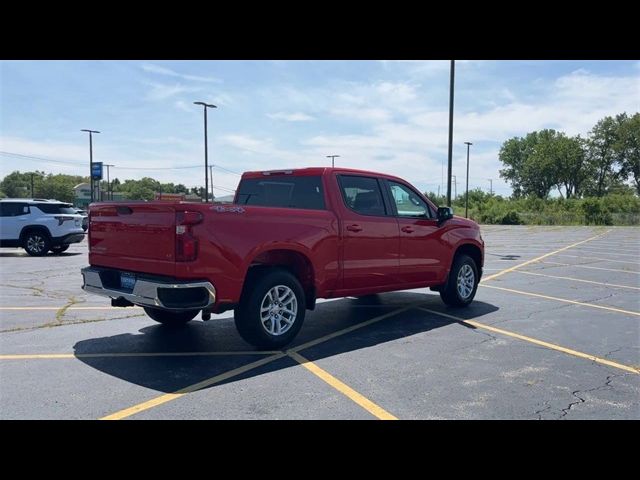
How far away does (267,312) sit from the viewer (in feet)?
17.7

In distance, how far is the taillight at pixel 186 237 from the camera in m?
4.72

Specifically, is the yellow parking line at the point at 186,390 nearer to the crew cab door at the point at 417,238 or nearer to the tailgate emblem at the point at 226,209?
the tailgate emblem at the point at 226,209

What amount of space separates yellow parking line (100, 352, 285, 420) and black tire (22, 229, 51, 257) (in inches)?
541

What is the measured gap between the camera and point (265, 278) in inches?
209

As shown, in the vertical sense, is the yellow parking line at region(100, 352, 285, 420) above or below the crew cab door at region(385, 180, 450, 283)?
below

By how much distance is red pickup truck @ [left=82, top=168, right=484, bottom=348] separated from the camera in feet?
15.7

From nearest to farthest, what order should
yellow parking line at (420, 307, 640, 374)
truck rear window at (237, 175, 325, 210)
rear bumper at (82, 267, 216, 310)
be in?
rear bumper at (82, 267, 216, 310) → yellow parking line at (420, 307, 640, 374) → truck rear window at (237, 175, 325, 210)

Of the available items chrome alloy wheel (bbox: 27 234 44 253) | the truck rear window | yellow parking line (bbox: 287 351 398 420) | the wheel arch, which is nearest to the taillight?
the wheel arch

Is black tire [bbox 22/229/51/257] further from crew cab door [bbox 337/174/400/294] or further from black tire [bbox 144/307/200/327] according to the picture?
crew cab door [bbox 337/174/400/294]

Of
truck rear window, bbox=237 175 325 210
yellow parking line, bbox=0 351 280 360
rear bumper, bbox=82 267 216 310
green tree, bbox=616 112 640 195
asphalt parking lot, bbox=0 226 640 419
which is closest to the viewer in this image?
asphalt parking lot, bbox=0 226 640 419

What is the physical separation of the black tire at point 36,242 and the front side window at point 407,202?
13287 millimetres
